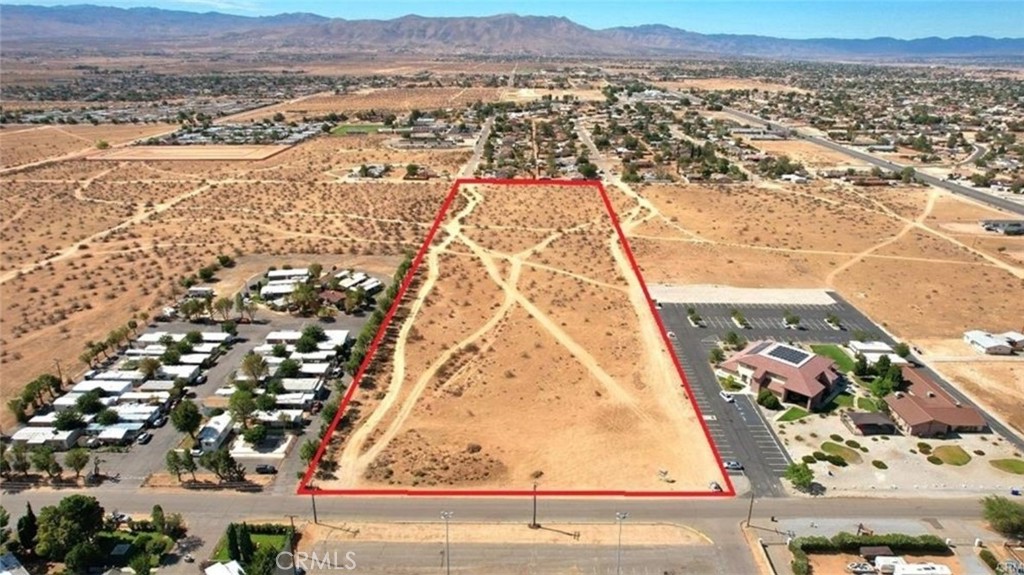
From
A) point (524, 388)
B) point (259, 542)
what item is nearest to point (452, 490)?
point (259, 542)

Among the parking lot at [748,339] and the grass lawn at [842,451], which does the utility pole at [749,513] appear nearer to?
the parking lot at [748,339]

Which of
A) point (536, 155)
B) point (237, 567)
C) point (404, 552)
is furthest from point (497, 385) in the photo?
point (536, 155)

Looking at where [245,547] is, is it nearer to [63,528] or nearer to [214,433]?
[63,528]

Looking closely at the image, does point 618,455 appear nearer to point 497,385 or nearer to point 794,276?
point 497,385

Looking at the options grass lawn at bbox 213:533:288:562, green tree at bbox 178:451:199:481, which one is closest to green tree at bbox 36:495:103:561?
green tree at bbox 178:451:199:481

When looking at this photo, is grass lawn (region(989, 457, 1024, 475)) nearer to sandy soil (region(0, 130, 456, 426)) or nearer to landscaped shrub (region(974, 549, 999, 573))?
landscaped shrub (region(974, 549, 999, 573))
